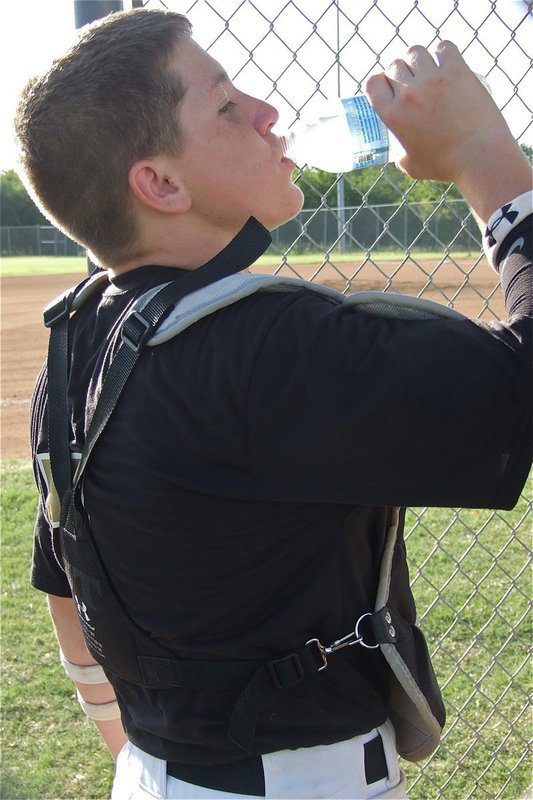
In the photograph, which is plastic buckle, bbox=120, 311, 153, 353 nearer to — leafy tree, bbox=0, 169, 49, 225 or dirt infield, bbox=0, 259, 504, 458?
dirt infield, bbox=0, 259, 504, 458

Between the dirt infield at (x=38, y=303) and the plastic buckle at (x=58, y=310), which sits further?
the dirt infield at (x=38, y=303)

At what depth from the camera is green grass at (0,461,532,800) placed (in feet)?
11.3

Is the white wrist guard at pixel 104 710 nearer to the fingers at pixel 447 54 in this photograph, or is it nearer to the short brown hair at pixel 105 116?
the short brown hair at pixel 105 116

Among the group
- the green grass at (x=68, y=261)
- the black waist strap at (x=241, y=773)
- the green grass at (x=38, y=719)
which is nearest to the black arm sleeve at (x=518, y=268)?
the black waist strap at (x=241, y=773)

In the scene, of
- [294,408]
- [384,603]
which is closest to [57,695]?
[384,603]

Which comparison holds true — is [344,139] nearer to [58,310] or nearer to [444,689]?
[58,310]

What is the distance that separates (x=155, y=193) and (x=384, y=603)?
0.82 m

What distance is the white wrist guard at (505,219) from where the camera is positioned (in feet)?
4.62

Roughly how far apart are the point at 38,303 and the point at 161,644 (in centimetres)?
2704

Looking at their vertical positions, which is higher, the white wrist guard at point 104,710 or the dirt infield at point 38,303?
the white wrist guard at point 104,710

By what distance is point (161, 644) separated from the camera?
5.07ft

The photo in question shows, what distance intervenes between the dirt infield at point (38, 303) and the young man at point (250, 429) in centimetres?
138

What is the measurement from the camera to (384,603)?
61.2 inches

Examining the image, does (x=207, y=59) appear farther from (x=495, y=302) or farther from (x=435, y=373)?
(x=495, y=302)
